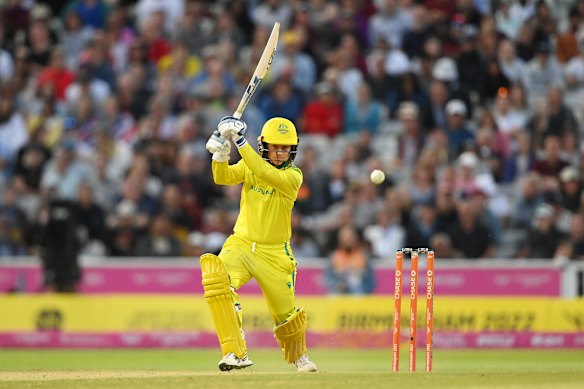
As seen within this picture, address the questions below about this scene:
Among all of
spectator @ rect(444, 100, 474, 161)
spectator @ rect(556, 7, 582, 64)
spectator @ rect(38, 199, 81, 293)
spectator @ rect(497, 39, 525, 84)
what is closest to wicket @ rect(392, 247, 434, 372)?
spectator @ rect(38, 199, 81, 293)

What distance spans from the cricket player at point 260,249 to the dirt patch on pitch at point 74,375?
0.52 meters

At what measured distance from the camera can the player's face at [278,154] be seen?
10789 mm

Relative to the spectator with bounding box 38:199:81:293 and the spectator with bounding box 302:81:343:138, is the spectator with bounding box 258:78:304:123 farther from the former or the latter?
the spectator with bounding box 38:199:81:293

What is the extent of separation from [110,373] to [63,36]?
965cm

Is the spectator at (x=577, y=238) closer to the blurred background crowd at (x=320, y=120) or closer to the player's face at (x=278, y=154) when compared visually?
the blurred background crowd at (x=320, y=120)

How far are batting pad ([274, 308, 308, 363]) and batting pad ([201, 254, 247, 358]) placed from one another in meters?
0.51

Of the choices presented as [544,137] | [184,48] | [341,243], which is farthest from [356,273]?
[184,48]

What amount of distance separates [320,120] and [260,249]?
743 centimetres

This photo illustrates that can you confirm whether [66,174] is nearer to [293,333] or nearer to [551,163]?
[551,163]

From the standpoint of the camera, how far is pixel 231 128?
401 inches

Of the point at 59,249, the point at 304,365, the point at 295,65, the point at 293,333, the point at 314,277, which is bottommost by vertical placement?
the point at 304,365

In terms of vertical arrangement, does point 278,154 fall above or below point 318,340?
above

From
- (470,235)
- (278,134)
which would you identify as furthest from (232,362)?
(470,235)

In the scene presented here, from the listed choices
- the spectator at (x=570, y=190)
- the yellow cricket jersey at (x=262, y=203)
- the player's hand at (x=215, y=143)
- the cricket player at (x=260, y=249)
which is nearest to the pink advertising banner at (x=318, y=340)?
the spectator at (x=570, y=190)
